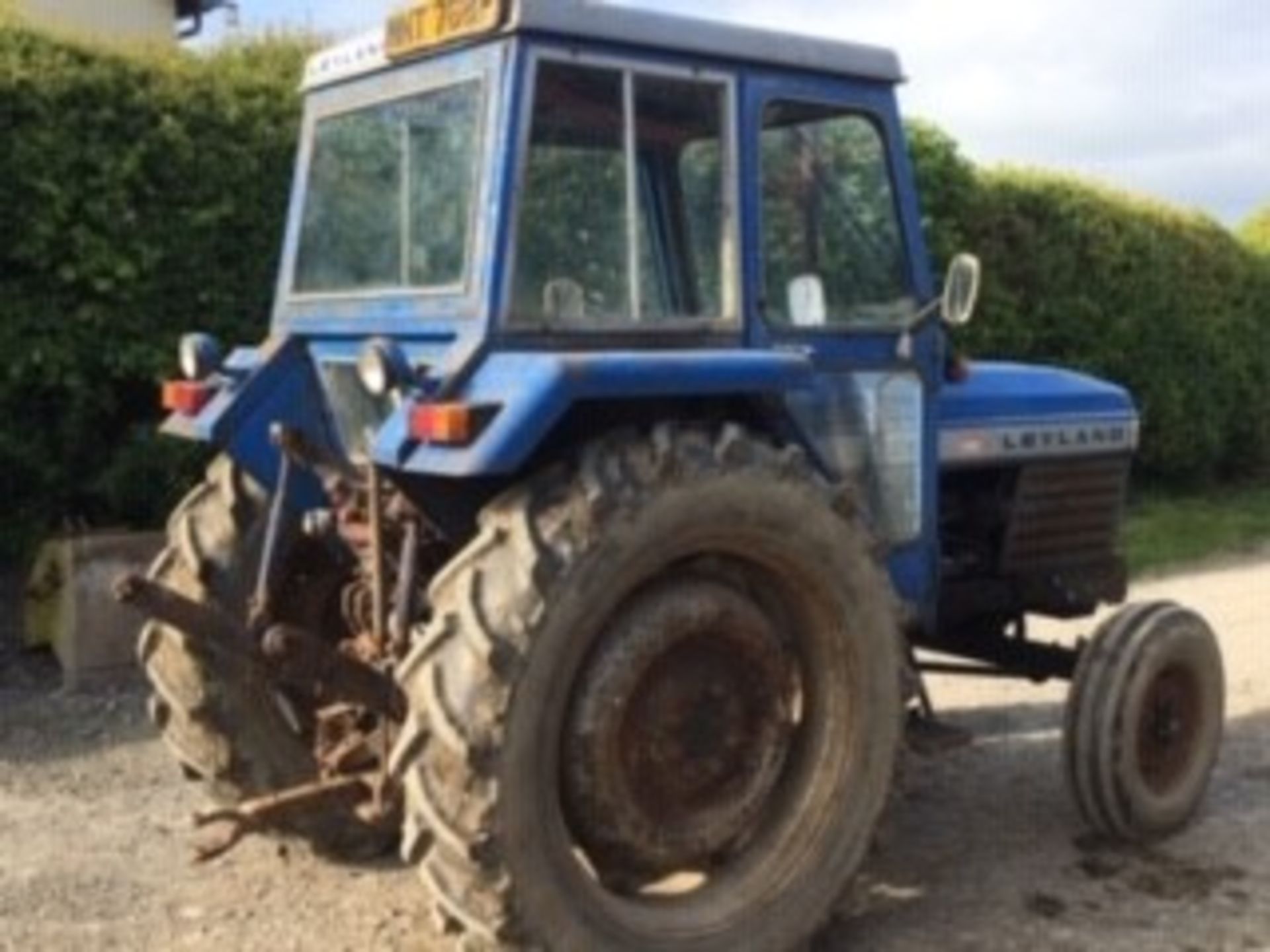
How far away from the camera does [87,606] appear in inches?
311

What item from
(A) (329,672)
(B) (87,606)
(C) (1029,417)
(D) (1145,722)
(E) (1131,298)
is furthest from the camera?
(E) (1131,298)

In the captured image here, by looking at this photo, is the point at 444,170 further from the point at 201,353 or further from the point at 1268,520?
the point at 1268,520

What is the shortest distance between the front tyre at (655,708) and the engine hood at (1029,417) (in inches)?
50.5

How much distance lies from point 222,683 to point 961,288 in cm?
242

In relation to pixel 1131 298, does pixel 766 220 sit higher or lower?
higher

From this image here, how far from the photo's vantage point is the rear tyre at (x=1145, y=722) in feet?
18.4

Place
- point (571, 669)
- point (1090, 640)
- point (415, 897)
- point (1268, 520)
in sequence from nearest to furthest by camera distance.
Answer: point (571, 669)
point (415, 897)
point (1090, 640)
point (1268, 520)

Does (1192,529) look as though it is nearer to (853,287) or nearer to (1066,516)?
(1066,516)

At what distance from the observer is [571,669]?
4.23 metres

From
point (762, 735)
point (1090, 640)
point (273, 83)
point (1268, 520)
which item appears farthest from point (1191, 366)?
point (762, 735)

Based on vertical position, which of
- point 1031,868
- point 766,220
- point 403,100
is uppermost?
point 403,100

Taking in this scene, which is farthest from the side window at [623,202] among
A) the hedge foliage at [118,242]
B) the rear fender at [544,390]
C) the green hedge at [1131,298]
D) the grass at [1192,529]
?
the green hedge at [1131,298]

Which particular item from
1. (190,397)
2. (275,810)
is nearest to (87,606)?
(190,397)

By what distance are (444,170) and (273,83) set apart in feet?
14.9
